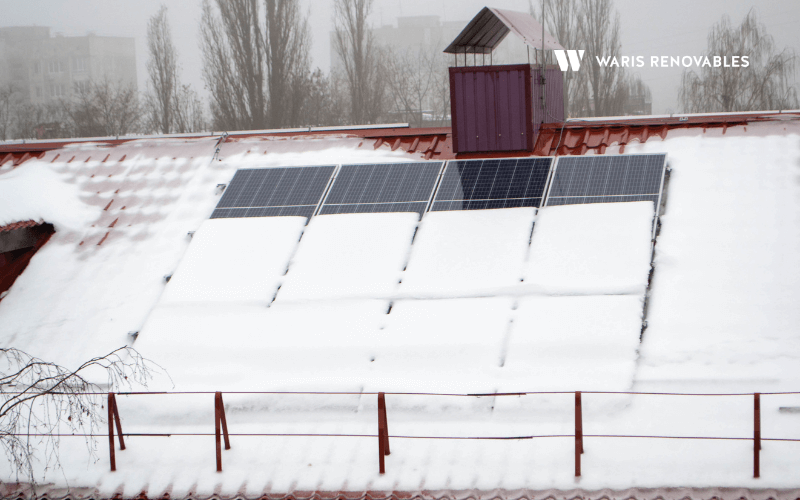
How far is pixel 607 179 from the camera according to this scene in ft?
43.3

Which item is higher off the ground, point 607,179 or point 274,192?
point 607,179

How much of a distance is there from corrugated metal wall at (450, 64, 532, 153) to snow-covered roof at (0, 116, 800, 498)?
1497 mm

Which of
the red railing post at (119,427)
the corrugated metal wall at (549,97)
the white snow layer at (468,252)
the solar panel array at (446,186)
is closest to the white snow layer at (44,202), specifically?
the solar panel array at (446,186)

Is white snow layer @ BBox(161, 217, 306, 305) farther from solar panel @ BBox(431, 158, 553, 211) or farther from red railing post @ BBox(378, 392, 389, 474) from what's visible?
red railing post @ BBox(378, 392, 389, 474)

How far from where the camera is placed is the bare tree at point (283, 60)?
3597 cm

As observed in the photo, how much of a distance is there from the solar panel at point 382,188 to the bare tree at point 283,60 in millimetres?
22848

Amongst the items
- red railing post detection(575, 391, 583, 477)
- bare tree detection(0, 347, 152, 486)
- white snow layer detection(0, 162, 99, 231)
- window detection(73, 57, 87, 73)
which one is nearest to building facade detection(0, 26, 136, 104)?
window detection(73, 57, 87, 73)

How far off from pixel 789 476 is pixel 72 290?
11939 millimetres

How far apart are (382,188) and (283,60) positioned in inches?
956

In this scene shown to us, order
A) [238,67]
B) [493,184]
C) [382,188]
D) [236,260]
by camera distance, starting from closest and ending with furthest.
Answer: [236,260], [493,184], [382,188], [238,67]

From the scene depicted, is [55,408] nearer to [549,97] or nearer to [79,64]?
[549,97]

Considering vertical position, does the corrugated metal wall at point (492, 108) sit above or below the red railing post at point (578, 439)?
above

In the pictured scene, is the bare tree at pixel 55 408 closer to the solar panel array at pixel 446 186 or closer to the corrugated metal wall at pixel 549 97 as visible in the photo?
the solar panel array at pixel 446 186

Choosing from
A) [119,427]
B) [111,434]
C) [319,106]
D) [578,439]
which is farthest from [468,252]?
[319,106]
